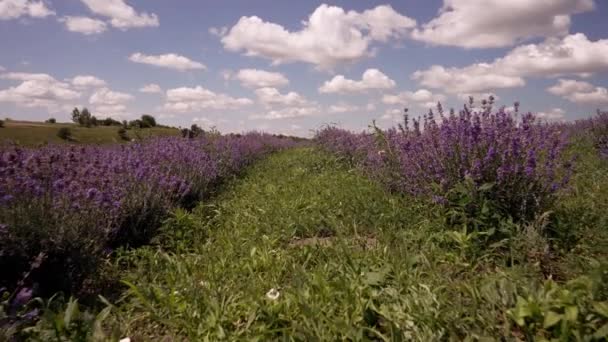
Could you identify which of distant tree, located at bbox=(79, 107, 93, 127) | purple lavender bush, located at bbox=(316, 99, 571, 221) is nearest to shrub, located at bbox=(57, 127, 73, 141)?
distant tree, located at bbox=(79, 107, 93, 127)

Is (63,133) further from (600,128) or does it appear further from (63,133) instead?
(600,128)

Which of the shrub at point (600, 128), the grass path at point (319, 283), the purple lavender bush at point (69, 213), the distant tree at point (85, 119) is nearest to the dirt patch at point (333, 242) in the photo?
the grass path at point (319, 283)

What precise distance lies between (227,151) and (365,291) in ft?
19.1

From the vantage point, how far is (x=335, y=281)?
202 centimetres

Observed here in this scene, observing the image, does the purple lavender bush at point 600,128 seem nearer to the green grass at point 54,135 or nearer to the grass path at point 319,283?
the grass path at point 319,283

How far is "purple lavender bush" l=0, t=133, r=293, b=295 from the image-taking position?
2168 millimetres

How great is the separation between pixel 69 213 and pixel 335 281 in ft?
6.03

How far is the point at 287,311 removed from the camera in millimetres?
1888

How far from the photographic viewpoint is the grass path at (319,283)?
168cm

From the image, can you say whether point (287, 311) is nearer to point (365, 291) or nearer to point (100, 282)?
point (365, 291)

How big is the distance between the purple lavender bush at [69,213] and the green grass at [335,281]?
0.28 meters

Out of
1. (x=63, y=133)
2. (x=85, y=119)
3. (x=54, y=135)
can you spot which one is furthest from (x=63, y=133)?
(x=85, y=119)

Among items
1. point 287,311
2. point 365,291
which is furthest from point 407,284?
point 287,311

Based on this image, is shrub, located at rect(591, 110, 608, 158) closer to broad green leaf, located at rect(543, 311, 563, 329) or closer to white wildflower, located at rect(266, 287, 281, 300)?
Answer: broad green leaf, located at rect(543, 311, 563, 329)
